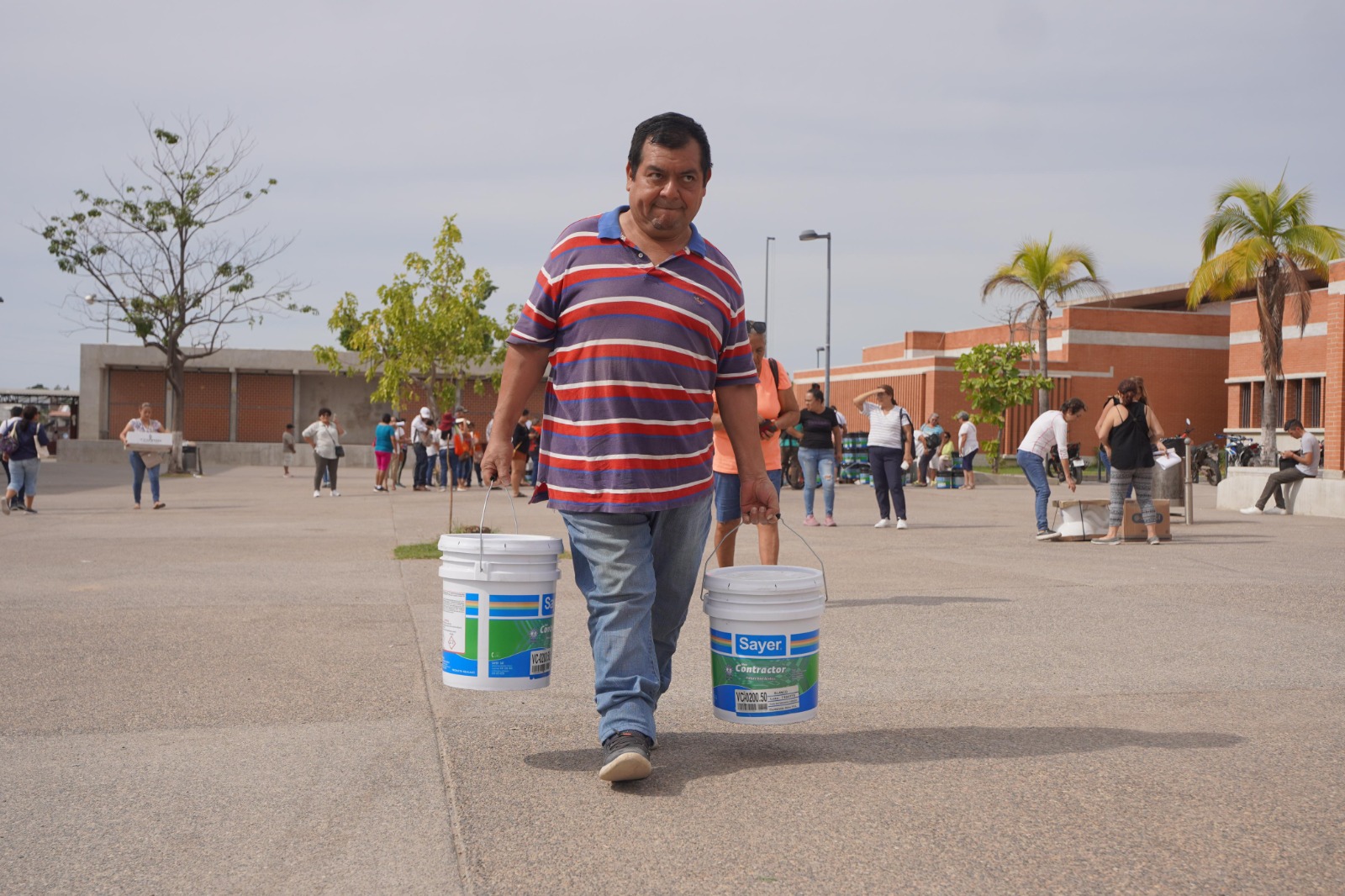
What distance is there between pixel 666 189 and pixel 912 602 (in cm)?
500

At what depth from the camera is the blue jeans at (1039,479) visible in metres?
13.9

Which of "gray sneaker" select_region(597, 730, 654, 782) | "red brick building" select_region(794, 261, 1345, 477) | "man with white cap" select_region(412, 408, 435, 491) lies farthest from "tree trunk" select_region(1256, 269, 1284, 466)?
"gray sneaker" select_region(597, 730, 654, 782)

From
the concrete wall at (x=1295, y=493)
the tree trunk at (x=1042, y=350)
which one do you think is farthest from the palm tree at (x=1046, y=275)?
the concrete wall at (x=1295, y=493)

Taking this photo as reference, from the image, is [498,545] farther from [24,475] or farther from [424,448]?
[424,448]

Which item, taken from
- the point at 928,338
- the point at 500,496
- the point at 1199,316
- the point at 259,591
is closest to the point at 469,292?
the point at 500,496

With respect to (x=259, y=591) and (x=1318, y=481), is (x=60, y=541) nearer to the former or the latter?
(x=259, y=591)

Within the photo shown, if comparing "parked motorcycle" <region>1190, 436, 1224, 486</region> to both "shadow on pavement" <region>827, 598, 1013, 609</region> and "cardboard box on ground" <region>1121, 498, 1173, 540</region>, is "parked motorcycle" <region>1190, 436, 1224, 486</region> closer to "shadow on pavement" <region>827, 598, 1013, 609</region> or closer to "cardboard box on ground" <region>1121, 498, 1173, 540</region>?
"cardboard box on ground" <region>1121, 498, 1173, 540</region>

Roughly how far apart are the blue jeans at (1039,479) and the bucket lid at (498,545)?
34.1 feet

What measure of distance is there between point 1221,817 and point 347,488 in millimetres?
24541

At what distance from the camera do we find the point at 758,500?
4.43 meters

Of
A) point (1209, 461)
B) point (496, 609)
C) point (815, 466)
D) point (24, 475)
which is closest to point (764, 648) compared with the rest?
point (496, 609)

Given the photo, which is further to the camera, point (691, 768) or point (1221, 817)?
point (691, 768)

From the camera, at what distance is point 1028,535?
14.5m

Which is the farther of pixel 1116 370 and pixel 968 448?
pixel 1116 370
